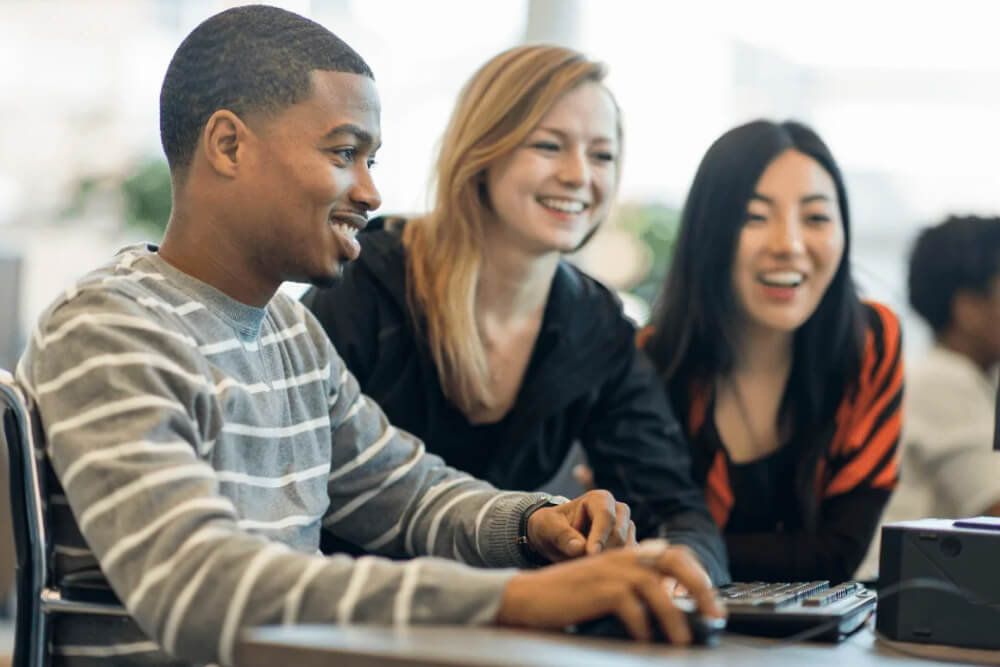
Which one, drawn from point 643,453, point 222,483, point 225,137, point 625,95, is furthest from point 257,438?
point 625,95

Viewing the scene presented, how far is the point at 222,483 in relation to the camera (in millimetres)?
1105

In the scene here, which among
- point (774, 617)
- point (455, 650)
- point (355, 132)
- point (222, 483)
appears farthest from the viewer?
point (355, 132)

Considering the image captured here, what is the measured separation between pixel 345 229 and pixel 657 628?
0.56 m

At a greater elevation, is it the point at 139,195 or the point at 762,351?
the point at 139,195

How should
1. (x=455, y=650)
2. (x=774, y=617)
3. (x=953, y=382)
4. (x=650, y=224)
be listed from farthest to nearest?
1. (x=650, y=224)
2. (x=953, y=382)
3. (x=774, y=617)
4. (x=455, y=650)

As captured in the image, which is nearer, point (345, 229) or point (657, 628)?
point (657, 628)

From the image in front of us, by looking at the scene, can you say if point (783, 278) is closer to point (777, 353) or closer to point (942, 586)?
point (777, 353)

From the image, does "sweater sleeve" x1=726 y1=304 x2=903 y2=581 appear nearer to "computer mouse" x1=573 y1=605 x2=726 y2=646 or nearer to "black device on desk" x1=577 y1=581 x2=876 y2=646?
"black device on desk" x1=577 y1=581 x2=876 y2=646

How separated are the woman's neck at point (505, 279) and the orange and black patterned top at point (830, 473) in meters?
0.35

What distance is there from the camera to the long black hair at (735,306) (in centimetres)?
213

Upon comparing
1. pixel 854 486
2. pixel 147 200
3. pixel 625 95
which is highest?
pixel 625 95

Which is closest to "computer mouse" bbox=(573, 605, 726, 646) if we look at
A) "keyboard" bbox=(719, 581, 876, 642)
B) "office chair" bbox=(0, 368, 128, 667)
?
"keyboard" bbox=(719, 581, 876, 642)

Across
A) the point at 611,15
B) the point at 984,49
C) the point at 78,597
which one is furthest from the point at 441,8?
the point at 78,597

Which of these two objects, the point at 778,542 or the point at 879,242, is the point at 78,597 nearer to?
the point at 778,542
